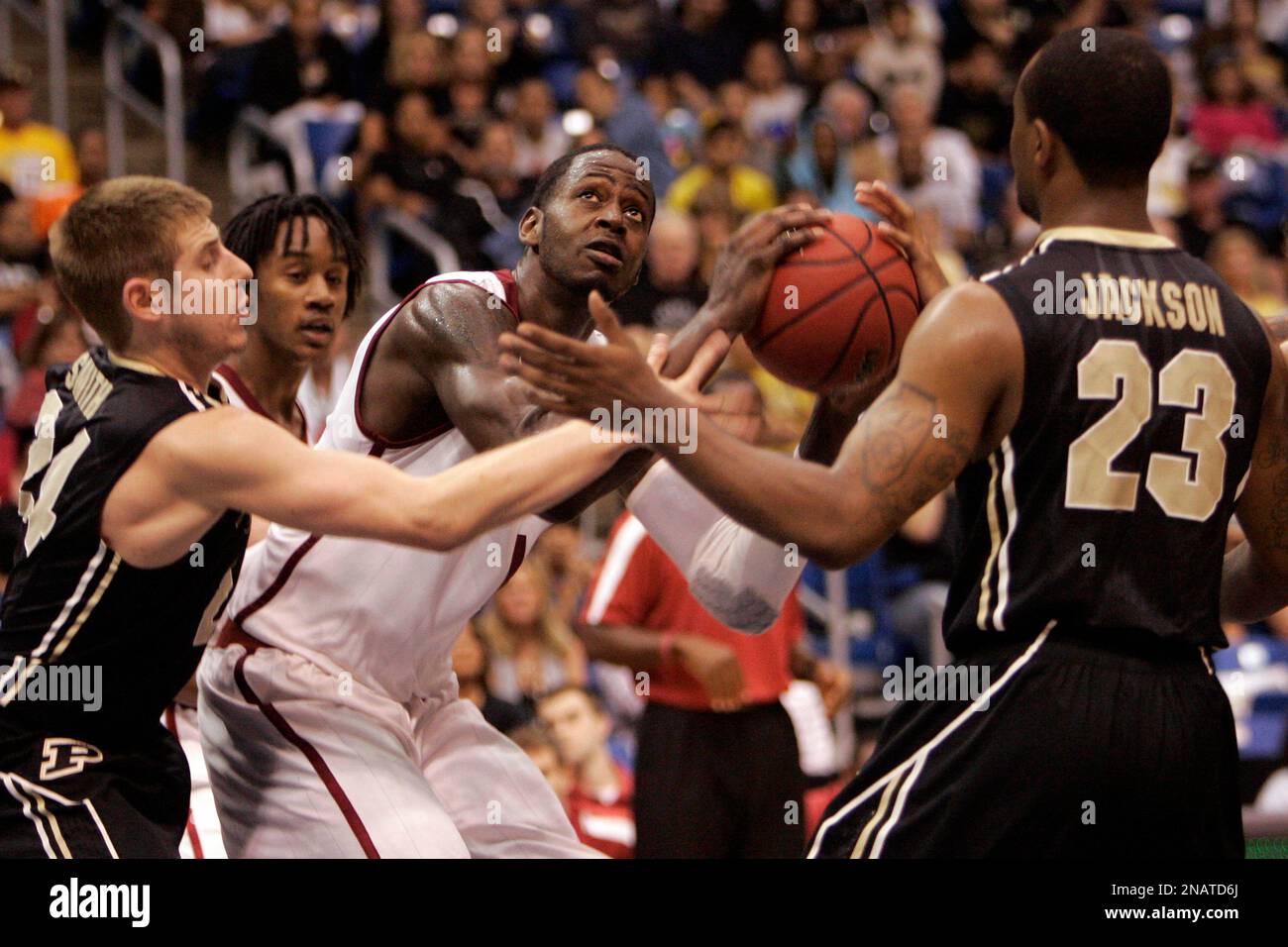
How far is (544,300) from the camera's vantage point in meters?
3.98

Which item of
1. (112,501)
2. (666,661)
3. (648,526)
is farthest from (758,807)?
(112,501)

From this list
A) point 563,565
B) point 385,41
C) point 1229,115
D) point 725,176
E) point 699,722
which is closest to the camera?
point 699,722

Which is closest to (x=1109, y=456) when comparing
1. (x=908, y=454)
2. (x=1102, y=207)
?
(x=908, y=454)

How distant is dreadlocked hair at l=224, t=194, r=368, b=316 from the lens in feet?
15.0

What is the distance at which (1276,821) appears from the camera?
18.3ft

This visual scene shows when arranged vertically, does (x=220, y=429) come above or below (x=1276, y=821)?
above

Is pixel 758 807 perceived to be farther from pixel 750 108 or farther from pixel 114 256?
pixel 750 108

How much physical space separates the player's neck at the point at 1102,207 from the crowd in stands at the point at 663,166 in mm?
2555

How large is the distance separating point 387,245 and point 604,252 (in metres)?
6.30

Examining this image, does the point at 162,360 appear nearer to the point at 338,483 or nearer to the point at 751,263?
the point at 338,483

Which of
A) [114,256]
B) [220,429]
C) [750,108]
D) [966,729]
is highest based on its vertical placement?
[750,108]

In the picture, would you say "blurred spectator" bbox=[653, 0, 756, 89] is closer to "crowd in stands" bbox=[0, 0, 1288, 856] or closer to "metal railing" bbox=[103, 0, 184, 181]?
"crowd in stands" bbox=[0, 0, 1288, 856]
